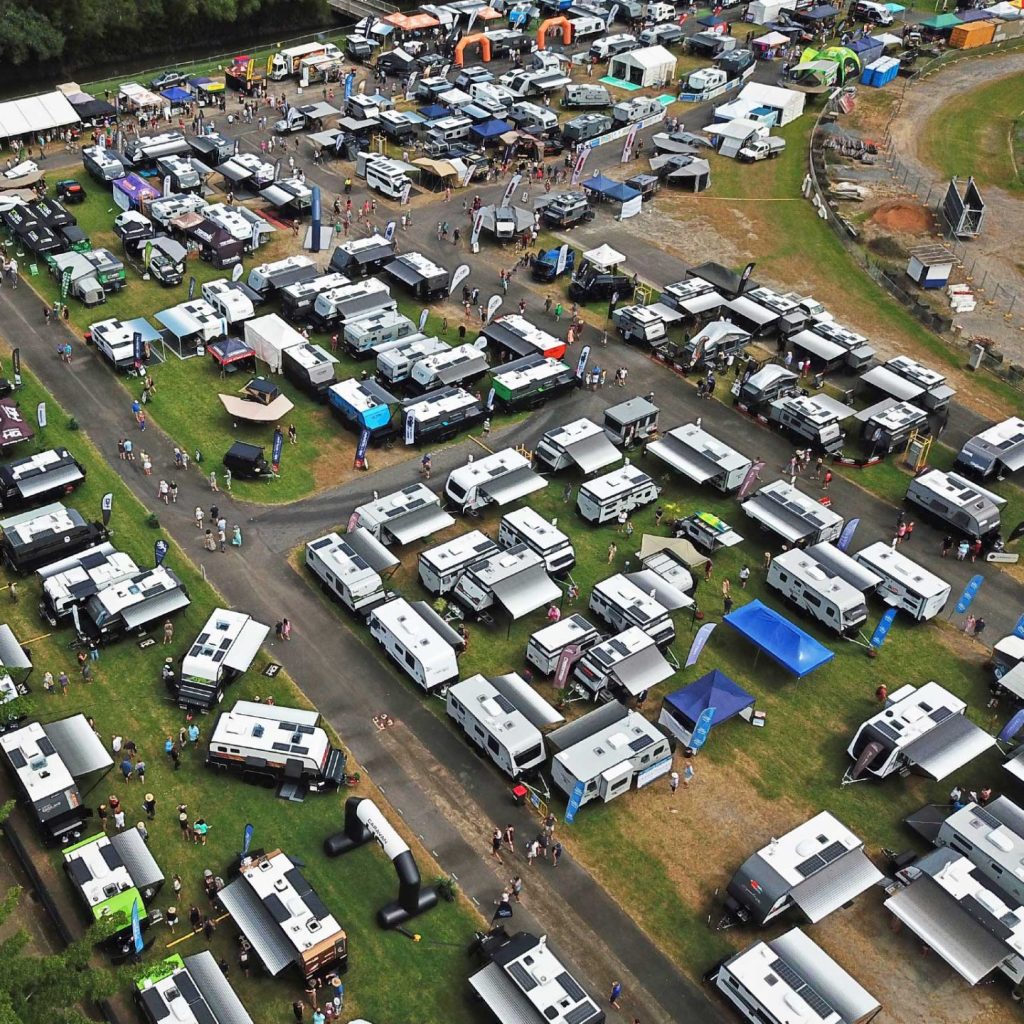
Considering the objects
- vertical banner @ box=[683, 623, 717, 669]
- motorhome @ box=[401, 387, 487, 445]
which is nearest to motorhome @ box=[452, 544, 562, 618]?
vertical banner @ box=[683, 623, 717, 669]

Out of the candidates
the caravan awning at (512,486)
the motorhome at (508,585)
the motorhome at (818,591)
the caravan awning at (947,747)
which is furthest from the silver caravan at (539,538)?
the caravan awning at (947,747)

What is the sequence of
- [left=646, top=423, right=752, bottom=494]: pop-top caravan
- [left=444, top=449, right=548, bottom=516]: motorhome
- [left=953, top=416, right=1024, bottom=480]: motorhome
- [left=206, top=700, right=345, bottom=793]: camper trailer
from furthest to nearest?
[left=953, top=416, right=1024, bottom=480]: motorhome
[left=646, top=423, right=752, bottom=494]: pop-top caravan
[left=444, top=449, right=548, bottom=516]: motorhome
[left=206, top=700, right=345, bottom=793]: camper trailer

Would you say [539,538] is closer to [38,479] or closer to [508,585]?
[508,585]

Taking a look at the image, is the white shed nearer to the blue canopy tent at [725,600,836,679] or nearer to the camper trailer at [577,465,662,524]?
the camper trailer at [577,465,662,524]

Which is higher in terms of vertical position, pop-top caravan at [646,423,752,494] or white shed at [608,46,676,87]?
white shed at [608,46,676,87]

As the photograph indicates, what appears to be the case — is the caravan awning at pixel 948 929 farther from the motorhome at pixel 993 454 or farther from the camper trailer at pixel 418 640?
the motorhome at pixel 993 454

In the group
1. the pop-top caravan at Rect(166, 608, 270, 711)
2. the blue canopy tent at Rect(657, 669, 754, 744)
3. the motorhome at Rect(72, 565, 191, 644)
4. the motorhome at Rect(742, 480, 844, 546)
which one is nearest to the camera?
the pop-top caravan at Rect(166, 608, 270, 711)

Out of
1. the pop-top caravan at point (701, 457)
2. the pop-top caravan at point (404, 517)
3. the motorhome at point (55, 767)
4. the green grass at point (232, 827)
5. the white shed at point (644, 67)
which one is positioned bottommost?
the green grass at point (232, 827)
